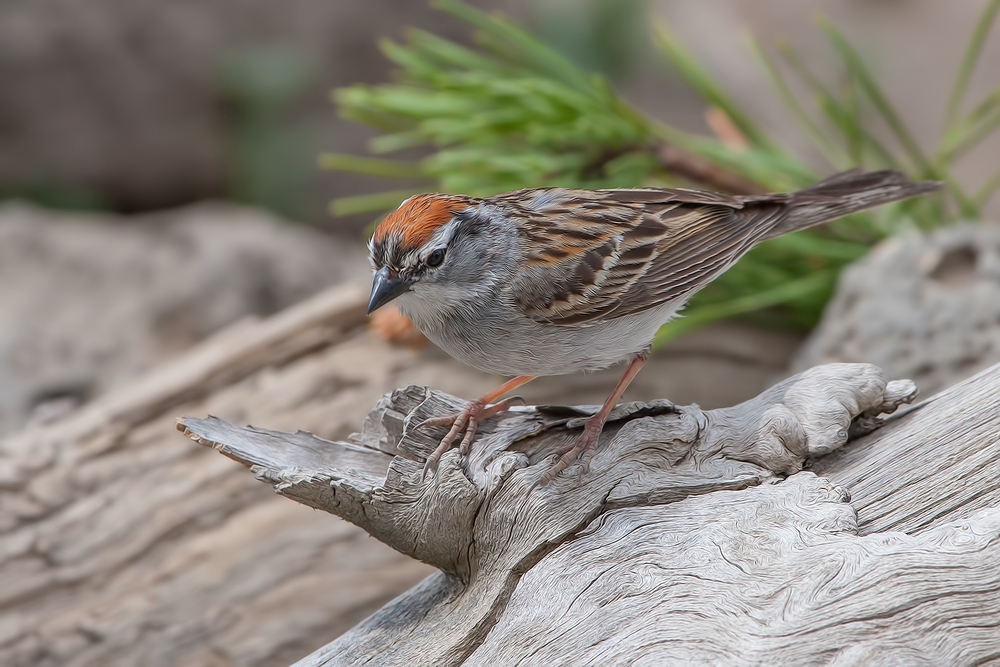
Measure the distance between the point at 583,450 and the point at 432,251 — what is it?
2.36 ft

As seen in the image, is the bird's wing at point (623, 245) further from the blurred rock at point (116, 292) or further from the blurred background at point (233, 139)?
the blurred rock at point (116, 292)

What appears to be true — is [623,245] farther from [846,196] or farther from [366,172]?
[366,172]

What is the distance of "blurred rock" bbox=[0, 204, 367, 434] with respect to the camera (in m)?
4.67

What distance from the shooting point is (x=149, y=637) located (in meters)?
3.30

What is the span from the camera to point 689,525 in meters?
2.30

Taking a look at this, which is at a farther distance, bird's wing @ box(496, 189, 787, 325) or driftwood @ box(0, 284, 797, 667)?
driftwood @ box(0, 284, 797, 667)

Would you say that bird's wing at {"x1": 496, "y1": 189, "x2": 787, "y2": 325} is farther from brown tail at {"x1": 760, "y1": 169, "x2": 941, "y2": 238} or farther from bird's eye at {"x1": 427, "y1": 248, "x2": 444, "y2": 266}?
bird's eye at {"x1": 427, "y1": 248, "x2": 444, "y2": 266}

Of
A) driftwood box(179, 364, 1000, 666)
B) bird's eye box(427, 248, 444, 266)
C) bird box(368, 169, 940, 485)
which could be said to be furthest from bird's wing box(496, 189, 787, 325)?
driftwood box(179, 364, 1000, 666)

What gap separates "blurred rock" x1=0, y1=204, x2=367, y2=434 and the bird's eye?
9.05ft

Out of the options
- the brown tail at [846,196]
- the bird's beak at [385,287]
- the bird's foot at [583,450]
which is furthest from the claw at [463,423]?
the brown tail at [846,196]

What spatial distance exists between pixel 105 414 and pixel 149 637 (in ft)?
3.31

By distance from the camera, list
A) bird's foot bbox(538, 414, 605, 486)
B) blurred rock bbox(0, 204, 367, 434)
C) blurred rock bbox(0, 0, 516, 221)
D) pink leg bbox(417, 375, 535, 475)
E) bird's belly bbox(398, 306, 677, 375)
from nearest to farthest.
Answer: bird's foot bbox(538, 414, 605, 486) < pink leg bbox(417, 375, 535, 475) < bird's belly bbox(398, 306, 677, 375) < blurred rock bbox(0, 204, 367, 434) < blurred rock bbox(0, 0, 516, 221)

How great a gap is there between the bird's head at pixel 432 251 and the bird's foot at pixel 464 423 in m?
0.34

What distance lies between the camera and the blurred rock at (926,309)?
136 inches
